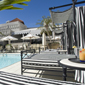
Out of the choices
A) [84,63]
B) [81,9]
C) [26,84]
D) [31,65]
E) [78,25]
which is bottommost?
[31,65]

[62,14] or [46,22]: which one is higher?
[46,22]

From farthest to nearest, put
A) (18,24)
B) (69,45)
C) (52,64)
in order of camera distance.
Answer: (18,24) < (69,45) < (52,64)

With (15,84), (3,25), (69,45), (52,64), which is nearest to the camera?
(15,84)

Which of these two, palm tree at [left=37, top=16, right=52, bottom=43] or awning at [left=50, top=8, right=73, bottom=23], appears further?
palm tree at [left=37, top=16, right=52, bottom=43]

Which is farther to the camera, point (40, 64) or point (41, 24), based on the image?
point (41, 24)

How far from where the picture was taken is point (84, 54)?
152cm

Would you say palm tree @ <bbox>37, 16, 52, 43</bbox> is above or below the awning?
above

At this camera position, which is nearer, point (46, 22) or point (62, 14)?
Result: point (62, 14)

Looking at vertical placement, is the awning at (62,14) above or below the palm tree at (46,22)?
below

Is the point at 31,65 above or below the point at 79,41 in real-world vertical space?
below

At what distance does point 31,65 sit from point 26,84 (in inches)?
75.3

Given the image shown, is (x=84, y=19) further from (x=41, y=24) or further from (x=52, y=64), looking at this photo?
(x=41, y=24)

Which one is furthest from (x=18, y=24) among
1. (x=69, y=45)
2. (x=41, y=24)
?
(x=69, y=45)

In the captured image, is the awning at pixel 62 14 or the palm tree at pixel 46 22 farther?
the palm tree at pixel 46 22
